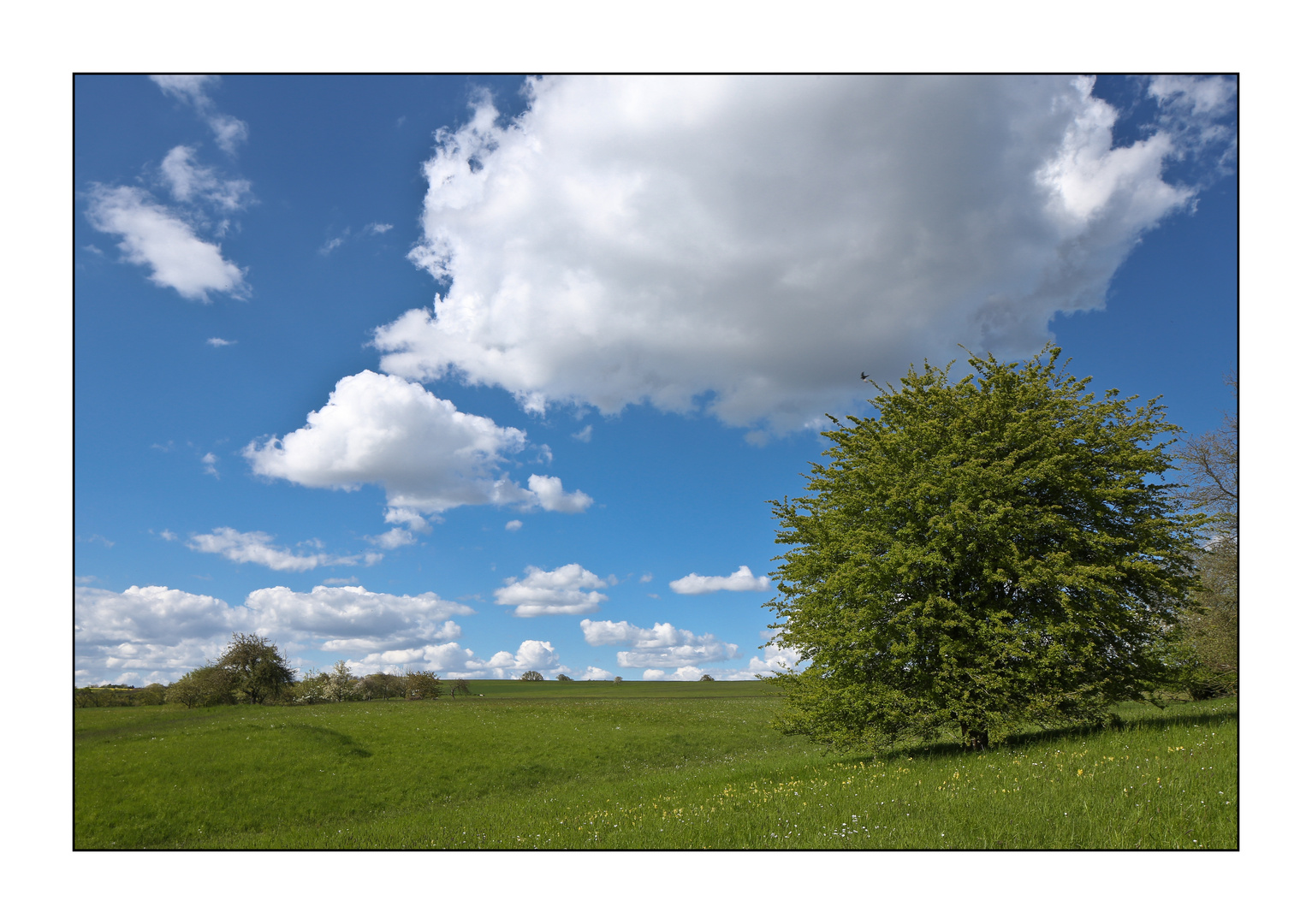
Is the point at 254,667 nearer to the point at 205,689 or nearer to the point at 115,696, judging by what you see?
the point at 205,689

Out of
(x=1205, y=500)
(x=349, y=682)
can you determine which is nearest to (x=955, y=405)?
(x=1205, y=500)

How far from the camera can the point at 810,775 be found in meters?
17.7

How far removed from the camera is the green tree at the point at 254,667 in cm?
2466

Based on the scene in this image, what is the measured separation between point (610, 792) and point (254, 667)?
1692 centimetres

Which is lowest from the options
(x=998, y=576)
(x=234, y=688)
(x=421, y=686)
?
(x=421, y=686)

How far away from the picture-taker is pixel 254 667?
2567 centimetres

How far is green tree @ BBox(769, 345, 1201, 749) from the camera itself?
15688 millimetres

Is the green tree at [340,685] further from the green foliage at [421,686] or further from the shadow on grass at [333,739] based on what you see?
the shadow on grass at [333,739]

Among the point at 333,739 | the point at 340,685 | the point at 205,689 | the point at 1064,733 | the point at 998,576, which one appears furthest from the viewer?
the point at 340,685

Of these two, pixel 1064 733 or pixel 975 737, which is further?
pixel 1064 733

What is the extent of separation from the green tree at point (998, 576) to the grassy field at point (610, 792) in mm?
1366

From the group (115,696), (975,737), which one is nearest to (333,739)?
(115,696)

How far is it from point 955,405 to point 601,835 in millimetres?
14967

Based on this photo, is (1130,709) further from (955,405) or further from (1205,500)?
(955,405)
